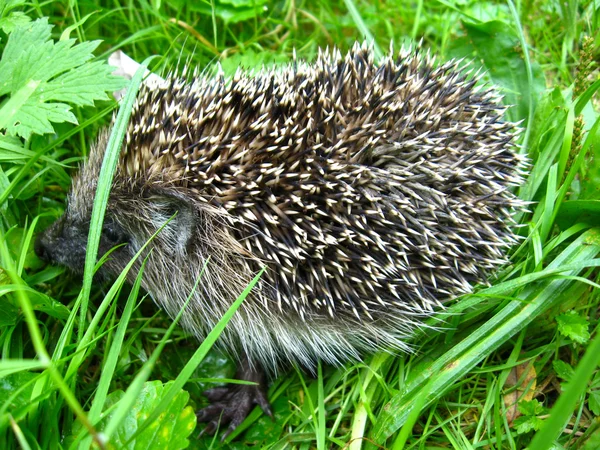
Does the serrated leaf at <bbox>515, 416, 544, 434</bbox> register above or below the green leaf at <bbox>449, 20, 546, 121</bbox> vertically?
below

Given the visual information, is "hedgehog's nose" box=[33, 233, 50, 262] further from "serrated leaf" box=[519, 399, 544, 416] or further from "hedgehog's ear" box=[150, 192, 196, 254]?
"serrated leaf" box=[519, 399, 544, 416]

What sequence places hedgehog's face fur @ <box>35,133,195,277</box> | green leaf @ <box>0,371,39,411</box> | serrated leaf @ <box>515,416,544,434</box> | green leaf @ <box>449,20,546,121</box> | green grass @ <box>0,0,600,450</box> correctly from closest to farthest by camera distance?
green leaf @ <box>0,371,39,411</box>, green grass @ <box>0,0,600,450</box>, serrated leaf @ <box>515,416,544,434</box>, hedgehog's face fur @ <box>35,133,195,277</box>, green leaf @ <box>449,20,546,121</box>

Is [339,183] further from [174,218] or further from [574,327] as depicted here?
[574,327]

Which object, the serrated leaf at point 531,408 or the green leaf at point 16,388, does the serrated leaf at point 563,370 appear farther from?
the green leaf at point 16,388

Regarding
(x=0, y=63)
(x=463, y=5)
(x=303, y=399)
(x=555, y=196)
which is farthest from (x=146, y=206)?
(x=463, y=5)

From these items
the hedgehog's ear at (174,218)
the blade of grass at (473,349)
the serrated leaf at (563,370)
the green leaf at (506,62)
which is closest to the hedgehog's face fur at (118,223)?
the hedgehog's ear at (174,218)

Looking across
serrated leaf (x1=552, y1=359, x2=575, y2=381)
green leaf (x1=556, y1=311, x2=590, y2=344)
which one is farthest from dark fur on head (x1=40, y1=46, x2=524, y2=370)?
serrated leaf (x1=552, y1=359, x2=575, y2=381)

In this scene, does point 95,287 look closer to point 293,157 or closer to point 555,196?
point 293,157
